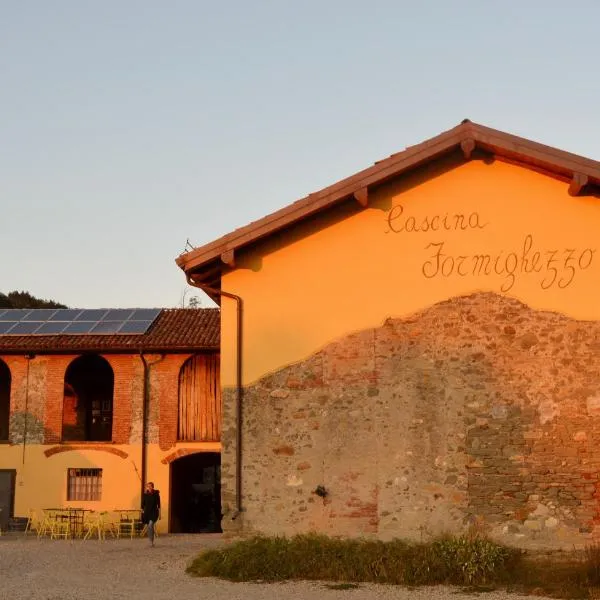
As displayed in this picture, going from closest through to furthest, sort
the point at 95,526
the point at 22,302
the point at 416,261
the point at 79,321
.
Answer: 1. the point at 416,261
2. the point at 95,526
3. the point at 79,321
4. the point at 22,302

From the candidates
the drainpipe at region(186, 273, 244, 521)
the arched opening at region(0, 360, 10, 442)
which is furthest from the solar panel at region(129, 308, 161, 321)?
the drainpipe at region(186, 273, 244, 521)

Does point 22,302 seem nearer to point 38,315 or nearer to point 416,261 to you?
point 38,315

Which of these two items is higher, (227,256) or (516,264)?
(227,256)

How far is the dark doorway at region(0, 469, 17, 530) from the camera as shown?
25.5 metres

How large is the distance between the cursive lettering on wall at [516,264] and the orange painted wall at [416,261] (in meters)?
0.02

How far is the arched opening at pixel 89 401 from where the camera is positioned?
96.5ft

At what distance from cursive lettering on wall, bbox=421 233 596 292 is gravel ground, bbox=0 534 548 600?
5436 millimetres

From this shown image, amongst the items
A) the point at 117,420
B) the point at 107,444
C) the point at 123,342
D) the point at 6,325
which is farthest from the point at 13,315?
the point at 107,444

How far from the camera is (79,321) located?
28203 millimetres

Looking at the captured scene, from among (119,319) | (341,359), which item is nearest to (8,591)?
(341,359)

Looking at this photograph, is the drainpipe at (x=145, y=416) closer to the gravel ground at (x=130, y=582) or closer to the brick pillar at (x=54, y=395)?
the brick pillar at (x=54, y=395)

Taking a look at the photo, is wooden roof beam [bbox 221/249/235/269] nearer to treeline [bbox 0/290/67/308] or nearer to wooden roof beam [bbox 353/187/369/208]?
wooden roof beam [bbox 353/187/369/208]

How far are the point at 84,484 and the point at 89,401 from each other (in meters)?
4.90

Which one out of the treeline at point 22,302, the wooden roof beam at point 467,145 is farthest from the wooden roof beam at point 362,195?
the treeline at point 22,302
